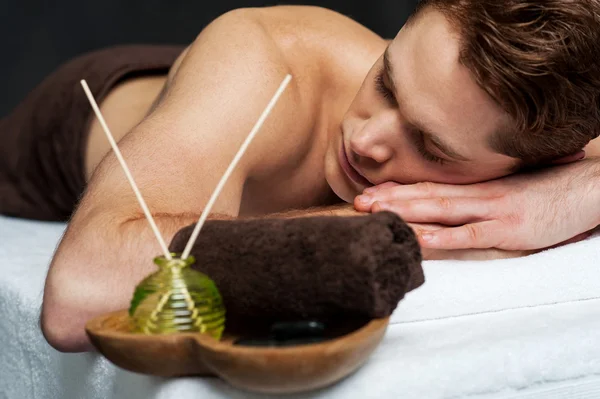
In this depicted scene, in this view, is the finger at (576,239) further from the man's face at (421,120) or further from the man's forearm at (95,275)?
the man's forearm at (95,275)

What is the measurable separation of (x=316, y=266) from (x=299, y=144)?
801mm

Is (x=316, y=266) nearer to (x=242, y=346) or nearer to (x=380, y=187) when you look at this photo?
(x=242, y=346)

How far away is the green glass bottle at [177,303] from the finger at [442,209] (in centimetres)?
54

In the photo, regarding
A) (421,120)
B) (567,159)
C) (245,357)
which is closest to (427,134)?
(421,120)

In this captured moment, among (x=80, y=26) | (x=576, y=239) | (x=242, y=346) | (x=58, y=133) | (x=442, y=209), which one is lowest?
(x=80, y=26)

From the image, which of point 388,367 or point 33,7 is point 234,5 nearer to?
point 33,7

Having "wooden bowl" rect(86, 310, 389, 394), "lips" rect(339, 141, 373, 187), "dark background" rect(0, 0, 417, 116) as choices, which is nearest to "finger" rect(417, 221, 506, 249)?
"lips" rect(339, 141, 373, 187)

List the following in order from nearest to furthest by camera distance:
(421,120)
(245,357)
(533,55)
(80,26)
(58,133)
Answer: (245,357) < (533,55) < (421,120) < (58,133) < (80,26)

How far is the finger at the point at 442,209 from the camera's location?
132cm

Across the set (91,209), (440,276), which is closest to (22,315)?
(91,209)

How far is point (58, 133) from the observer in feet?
6.77

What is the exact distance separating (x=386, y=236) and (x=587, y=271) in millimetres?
496

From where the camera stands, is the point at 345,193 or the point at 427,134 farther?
the point at 345,193

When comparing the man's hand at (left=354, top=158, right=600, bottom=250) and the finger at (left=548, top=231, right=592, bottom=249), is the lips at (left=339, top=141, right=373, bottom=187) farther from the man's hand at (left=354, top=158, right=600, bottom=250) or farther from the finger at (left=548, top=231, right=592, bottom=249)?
the finger at (left=548, top=231, right=592, bottom=249)
